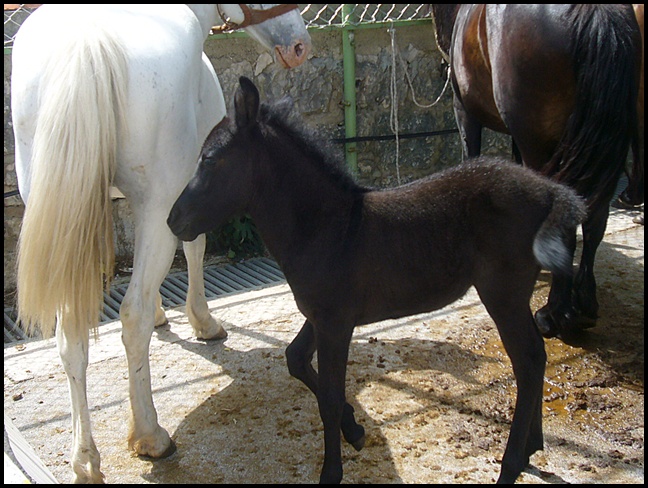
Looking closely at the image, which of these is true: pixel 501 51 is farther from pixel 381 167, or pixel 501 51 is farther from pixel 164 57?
pixel 381 167

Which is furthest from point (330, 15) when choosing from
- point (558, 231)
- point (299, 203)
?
point (558, 231)

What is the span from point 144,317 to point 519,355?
4.85ft

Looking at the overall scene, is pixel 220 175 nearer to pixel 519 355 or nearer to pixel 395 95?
pixel 519 355

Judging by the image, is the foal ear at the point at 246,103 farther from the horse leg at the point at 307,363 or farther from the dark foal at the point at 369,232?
the horse leg at the point at 307,363

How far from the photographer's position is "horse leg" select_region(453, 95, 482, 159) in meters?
4.62

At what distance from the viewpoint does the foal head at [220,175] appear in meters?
2.46

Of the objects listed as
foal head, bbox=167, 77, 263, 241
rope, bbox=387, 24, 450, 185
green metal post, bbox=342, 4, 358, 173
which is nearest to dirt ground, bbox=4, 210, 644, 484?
foal head, bbox=167, 77, 263, 241

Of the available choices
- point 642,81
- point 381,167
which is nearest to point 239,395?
point 642,81

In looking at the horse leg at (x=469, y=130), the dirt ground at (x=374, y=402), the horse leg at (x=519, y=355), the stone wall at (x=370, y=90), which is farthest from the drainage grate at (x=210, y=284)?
the horse leg at (x=519, y=355)

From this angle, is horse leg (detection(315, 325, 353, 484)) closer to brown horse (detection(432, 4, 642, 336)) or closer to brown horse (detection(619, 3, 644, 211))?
brown horse (detection(432, 4, 642, 336))

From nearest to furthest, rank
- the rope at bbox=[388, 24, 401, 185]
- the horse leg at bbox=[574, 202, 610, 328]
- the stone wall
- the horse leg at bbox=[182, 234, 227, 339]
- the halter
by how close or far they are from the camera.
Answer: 1. the halter
2. the horse leg at bbox=[574, 202, 610, 328]
3. the horse leg at bbox=[182, 234, 227, 339]
4. the stone wall
5. the rope at bbox=[388, 24, 401, 185]

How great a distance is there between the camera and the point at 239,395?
3.37 metres

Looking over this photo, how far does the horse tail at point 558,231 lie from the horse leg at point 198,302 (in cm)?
213

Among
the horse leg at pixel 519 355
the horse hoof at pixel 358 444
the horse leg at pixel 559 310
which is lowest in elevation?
the horse hoof at pixel 358 444
